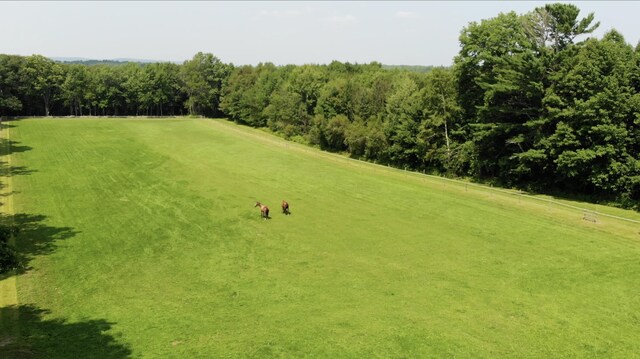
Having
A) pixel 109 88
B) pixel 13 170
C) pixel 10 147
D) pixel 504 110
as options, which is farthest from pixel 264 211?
pixel 109 88

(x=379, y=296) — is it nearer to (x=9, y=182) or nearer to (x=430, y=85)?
(x=9, y=182)

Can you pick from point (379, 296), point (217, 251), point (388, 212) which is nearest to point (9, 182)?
point (217, 251)

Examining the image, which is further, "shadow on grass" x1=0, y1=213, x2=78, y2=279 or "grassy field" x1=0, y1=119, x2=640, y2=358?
"shadow on grass" x1=0, y1=213, x2=78, y2=279

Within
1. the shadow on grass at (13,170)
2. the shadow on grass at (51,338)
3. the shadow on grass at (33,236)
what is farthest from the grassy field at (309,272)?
the shadow on grass at (13,170)

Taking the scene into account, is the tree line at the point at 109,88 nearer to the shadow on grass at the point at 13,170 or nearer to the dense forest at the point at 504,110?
the dense forest at the point at 504,110

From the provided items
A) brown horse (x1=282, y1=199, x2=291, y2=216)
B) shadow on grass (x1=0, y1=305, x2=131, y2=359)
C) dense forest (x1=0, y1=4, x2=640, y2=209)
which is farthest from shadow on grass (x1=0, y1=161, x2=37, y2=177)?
dense forest (x1=0, y1=4, x2=640, y2=209)

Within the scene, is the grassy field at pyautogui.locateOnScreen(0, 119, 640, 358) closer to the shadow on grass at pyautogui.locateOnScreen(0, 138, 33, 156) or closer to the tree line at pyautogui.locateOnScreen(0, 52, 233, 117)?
the shadow on grass at pyautogui.locateOnScreen(0, 138, 33, 156)

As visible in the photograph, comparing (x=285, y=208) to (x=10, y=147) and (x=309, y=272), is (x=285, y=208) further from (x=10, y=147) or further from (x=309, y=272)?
(x=10, y=147)

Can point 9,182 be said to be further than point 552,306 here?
Yes
